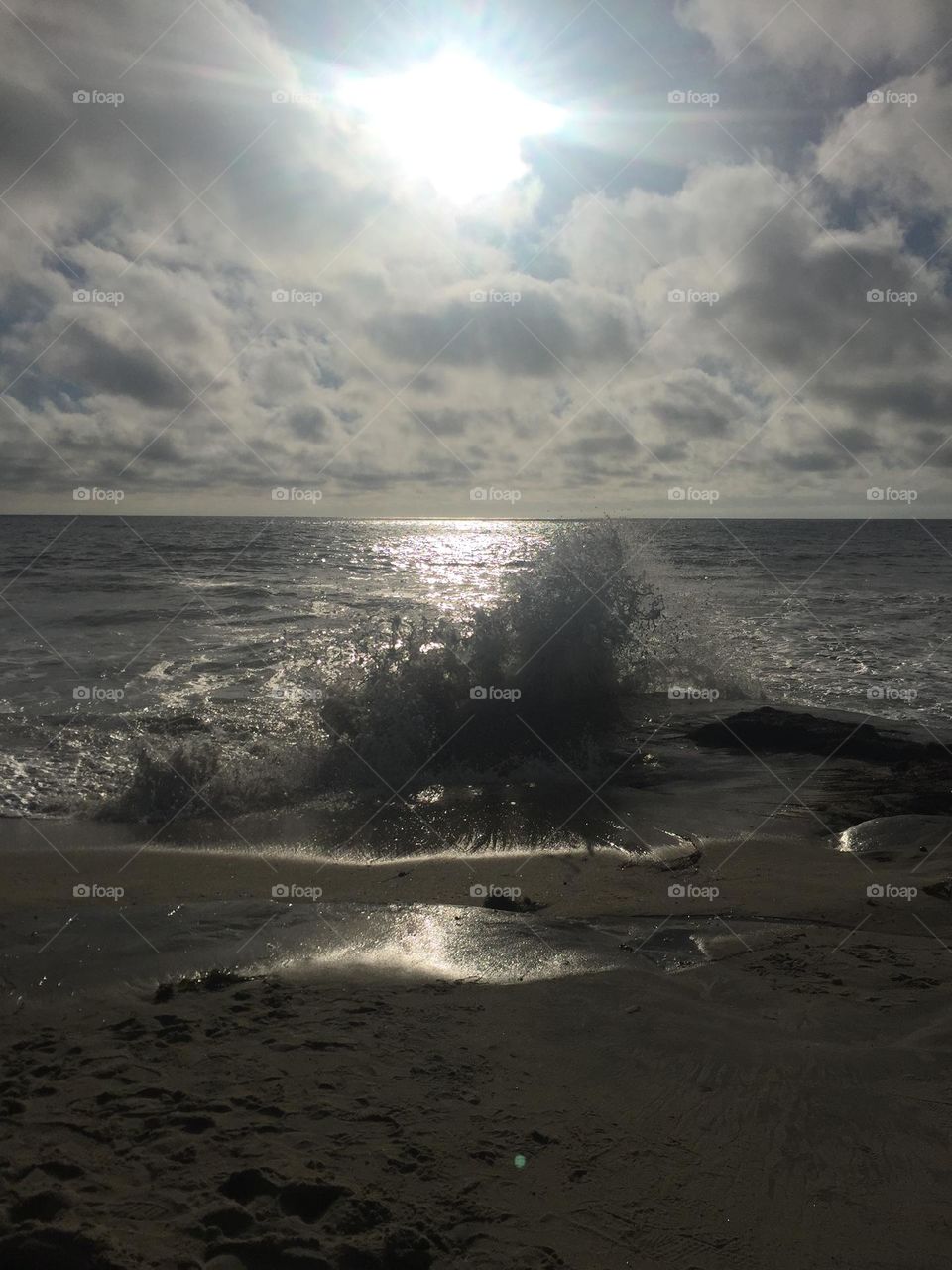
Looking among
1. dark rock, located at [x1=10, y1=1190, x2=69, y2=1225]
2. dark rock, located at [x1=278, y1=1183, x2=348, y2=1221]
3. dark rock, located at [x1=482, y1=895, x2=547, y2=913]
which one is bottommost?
dark rock, located at [x1=10, y1=1190, x2=69, y2=1225]

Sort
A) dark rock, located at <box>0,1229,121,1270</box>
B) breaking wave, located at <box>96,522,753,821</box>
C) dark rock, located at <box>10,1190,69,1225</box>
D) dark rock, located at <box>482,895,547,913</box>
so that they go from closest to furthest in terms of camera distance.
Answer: dark rock, located at <box>0,1229,121,1270</box>, dark rock, located at <box>10,1190,69,1225</box>, dark rock, located at <box>482,895,547,913</box>, breaking wave, located at <box>96,522,753,821</box>

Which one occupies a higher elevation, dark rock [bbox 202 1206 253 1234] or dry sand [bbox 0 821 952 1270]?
dry sand [bbox 0 821 952 1270]

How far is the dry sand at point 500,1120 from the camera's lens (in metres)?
2.34

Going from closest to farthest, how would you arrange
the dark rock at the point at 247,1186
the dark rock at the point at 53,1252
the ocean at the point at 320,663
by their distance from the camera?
the dark rock at the point at 53,1252 < the dark rock at the point at 247,1186 < the ocean at the point at 320,663

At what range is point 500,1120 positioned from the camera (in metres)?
2.85

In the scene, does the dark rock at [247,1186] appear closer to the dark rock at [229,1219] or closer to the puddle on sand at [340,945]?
the dark rock at [229,1219]

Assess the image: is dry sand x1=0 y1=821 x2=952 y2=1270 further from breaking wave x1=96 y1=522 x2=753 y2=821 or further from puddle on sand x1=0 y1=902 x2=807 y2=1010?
breaking wave x1=96 y1=522 x2=753 y2=821

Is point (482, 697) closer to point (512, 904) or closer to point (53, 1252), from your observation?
point (512, 904)

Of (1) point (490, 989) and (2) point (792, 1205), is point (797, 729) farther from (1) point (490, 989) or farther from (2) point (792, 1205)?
(2) point (792, 1205)

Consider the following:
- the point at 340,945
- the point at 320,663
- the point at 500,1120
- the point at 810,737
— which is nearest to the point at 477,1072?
the point at 500,1120

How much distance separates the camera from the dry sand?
2.34 meters

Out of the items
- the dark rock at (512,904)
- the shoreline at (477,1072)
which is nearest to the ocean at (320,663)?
the shoreline at (477,1072)

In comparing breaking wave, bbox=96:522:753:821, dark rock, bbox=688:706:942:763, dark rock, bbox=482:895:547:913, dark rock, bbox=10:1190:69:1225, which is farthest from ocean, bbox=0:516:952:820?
dark rock, bbox=10:1190:69:1225

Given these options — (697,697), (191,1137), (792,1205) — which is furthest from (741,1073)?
(697,697)
